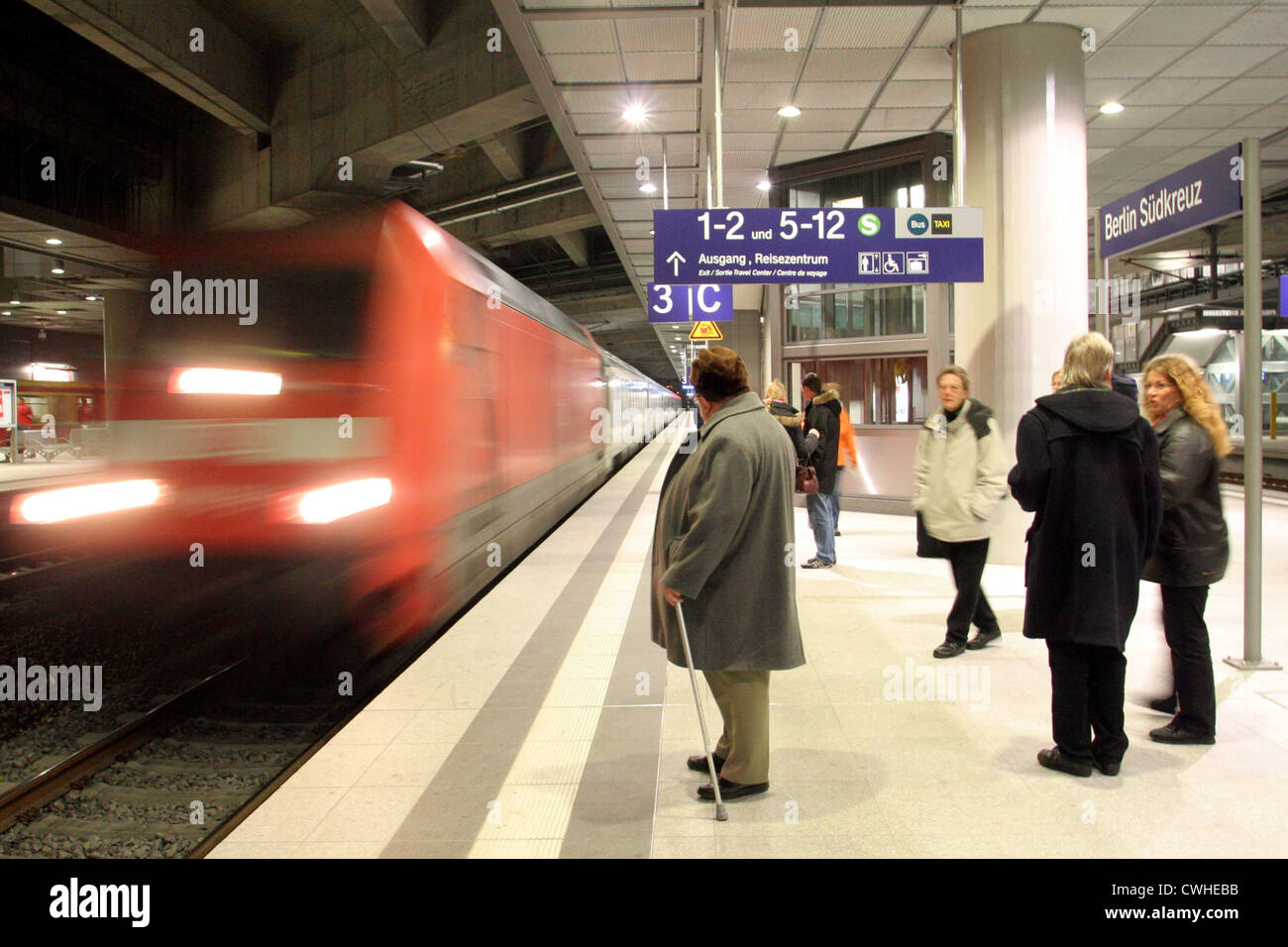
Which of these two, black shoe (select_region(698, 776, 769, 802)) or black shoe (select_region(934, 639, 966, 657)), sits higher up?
black shoe (select_region(934, 639, 966, 657))

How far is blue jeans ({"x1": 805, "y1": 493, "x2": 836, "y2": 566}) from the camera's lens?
759 centimetres

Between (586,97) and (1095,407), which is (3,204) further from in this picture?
(1095,407)

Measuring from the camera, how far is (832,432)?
7.84 meters

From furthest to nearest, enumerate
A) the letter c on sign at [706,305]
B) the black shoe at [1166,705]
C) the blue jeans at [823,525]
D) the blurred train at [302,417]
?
the letter c on sign at [706,305], the blue jeans at [823,525], the blurred train at [302,417], the black shoe at [1166,705]

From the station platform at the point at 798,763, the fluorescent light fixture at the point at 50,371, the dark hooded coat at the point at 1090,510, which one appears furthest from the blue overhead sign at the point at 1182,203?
the fluorescent light fixture at the point at 50,371

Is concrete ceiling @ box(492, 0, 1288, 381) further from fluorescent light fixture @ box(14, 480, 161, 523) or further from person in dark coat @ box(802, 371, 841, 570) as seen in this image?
fluorescent light fixture @ box(14, 480, 161, 523)

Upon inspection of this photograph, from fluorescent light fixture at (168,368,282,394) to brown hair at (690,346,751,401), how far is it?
2.85 metres

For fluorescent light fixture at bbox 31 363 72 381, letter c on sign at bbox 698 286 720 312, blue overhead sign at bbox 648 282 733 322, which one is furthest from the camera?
fluorescent light fixture at bbox 31 363 72 381

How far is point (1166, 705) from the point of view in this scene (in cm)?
402

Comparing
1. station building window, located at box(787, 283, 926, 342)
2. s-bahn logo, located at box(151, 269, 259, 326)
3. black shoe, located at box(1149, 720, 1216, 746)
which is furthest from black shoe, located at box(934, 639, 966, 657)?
station building window, located at box(787, 283, 926, 342)

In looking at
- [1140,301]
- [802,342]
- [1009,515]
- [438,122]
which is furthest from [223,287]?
[1140,301]

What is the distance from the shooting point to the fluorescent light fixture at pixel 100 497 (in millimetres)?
4887

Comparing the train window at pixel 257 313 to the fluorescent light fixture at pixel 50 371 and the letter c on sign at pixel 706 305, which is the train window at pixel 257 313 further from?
the fluorescent light fixture at pixel 50 371

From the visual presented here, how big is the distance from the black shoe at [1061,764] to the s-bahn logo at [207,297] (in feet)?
15.1
